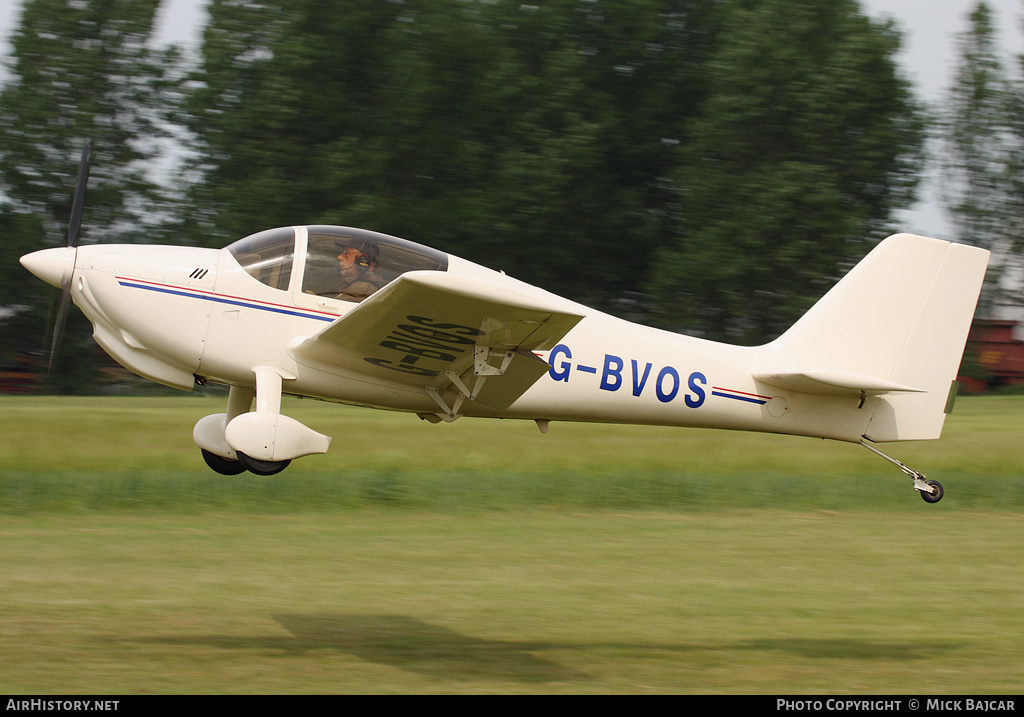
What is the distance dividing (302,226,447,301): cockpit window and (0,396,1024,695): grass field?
257 cm

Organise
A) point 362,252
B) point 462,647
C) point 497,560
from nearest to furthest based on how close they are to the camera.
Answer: point 362,252, point 462,647, point 497,560

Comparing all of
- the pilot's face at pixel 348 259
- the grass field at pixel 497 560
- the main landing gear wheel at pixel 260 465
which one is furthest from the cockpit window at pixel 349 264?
the grass field at pixel 497 560

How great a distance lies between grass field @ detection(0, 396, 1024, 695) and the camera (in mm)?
7598

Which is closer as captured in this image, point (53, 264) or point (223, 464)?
point (53, 264)

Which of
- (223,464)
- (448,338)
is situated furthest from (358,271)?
(223,464)

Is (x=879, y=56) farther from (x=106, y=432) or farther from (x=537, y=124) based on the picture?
(x=106, y=432)

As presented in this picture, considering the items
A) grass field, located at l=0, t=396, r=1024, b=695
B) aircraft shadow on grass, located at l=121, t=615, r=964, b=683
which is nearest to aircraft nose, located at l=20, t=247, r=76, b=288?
grass field, located at l=0, t=396, r=1024, b=695

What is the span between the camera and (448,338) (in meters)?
6.46

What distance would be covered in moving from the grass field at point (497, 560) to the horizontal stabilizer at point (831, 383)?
6.70 ft

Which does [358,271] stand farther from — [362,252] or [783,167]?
[783,167]

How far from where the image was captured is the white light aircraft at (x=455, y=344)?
6.35 m

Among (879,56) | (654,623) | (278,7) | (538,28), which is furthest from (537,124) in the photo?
(654,623)

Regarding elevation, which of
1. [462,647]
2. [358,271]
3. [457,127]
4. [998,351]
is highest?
[358,271]

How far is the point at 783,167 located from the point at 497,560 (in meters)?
17.3
